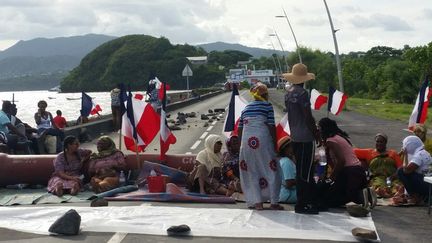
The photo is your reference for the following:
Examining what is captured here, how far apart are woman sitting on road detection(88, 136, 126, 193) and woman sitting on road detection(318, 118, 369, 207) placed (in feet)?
12.4

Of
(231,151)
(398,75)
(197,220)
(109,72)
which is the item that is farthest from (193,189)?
(109,72)

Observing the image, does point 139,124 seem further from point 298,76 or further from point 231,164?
point 298,76

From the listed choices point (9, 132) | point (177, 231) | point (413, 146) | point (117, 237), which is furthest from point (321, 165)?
point (9, 132)

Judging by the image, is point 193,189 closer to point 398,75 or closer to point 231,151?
point 231,151

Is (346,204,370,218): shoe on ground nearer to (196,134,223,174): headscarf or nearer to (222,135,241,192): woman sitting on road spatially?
(222,135,241,192): woman sitting on road

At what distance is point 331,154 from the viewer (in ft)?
32.6

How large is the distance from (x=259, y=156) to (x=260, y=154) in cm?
3

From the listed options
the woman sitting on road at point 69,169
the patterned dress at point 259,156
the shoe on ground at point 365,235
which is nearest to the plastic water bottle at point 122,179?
the woman sitting on road at point 69,169

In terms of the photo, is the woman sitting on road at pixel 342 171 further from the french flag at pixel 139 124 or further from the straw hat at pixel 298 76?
the french flag at pixel 139 124

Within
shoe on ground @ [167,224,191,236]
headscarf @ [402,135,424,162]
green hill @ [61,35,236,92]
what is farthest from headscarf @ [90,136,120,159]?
green hill @ [61,35,236,92]

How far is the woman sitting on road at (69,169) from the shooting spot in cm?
1138

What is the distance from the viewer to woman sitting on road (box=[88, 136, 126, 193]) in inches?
456

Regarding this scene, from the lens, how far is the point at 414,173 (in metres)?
10.2

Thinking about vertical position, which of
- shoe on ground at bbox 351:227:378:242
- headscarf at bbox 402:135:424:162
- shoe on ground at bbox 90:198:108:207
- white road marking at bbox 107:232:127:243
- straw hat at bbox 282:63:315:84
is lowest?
shoe on ground at bbox 90:198:108:207
